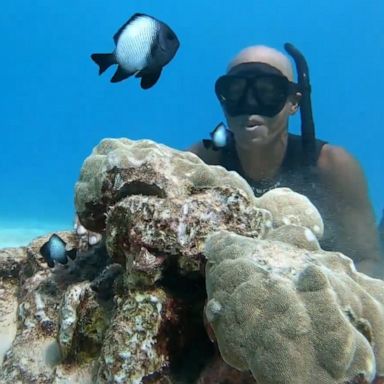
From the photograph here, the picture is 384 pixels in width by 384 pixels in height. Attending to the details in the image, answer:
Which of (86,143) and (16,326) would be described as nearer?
(16,326)

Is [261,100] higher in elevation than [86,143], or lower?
lower

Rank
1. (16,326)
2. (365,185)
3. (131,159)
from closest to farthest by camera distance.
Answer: (131,159)
(16,326)
(365,185)

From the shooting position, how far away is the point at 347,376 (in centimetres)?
191

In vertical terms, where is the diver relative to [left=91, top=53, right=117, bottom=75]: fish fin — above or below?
above

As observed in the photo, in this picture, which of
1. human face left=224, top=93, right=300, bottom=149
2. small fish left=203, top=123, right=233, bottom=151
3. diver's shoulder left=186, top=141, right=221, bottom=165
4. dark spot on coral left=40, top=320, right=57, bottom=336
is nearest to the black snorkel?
human face left=224, top=93, right=300, bottom=149

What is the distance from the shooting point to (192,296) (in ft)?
8.84

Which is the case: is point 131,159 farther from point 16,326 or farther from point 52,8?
point 52,8

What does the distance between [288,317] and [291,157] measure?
159 inches

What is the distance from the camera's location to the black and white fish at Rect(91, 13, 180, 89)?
2945 millimetres

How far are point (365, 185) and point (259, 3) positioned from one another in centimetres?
13193

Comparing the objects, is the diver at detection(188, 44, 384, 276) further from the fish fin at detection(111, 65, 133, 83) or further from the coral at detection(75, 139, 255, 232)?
the fish fin at detection(111, 65, 133, 83)

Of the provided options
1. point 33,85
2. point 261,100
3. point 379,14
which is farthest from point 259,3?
point 261,100

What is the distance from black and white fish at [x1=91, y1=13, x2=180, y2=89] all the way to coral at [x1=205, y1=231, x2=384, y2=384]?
49.4 inches

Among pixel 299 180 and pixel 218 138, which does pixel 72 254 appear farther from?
pixel 299 180
